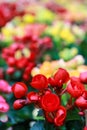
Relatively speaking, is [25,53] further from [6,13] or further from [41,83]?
[41,83]

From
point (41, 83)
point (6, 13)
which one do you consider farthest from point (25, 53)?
point (41, 83)

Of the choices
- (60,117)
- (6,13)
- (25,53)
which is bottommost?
(60,117)

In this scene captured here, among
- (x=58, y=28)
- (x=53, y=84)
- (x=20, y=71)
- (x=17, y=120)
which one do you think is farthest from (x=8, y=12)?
(x=53, y=84)

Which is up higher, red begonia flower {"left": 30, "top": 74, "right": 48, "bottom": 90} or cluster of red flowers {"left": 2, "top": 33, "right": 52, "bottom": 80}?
cluster of red flowers {"left": 2, "top": 33, "right": 52, "bottom": 80}

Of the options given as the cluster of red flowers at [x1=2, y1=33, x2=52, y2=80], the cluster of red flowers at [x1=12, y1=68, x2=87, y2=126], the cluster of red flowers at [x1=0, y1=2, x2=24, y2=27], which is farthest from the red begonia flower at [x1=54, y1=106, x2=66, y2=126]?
the cluster of red flowers at [x1=0, y1=2, x2=24, y2=27]

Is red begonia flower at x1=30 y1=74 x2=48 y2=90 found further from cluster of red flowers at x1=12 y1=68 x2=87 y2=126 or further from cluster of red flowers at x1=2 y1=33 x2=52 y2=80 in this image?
cluster of red flowers at x1=2 y1=33 x2=52 y2=80

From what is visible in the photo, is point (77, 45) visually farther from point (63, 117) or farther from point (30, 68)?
point (63, 117)
